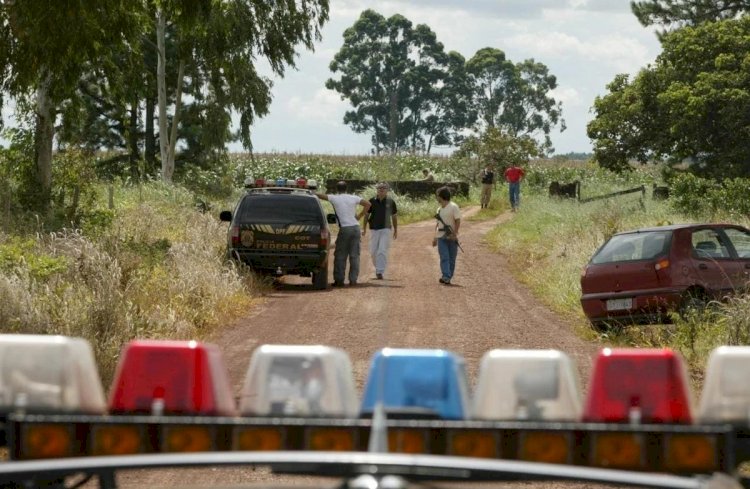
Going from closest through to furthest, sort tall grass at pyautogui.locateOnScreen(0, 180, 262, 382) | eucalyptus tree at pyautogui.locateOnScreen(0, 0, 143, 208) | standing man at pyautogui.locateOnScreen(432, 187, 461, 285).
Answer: tall grass at pyautogui.locateOnScreen(0, 180, 262, 382), eucalyptus tree at pyautogui.locateOnScreen(0, 0, 143, 208), standing man at pyautogui.locateOnScreen(432, 187, 461, 285)

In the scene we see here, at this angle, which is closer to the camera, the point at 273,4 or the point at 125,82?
the point at 125,82

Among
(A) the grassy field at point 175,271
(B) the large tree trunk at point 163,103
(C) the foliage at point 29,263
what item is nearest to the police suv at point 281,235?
(A) the grassy field at point 175,271

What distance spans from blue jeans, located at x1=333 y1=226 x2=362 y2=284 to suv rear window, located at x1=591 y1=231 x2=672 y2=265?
283 inches

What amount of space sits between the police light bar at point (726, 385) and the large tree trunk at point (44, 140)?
78.8ft

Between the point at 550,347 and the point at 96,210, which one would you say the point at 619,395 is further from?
the point at 96,210

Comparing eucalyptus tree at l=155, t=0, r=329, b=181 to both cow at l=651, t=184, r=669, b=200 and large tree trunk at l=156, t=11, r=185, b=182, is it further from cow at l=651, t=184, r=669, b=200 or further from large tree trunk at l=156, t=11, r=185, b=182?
cow at l=651, t=184, r=669, b=200

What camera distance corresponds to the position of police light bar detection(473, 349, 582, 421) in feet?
15.3

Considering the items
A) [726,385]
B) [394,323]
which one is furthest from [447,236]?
[726,385]

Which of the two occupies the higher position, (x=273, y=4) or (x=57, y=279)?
(x=273, y=4)

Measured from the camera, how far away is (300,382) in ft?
14.9

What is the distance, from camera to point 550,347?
16.0m

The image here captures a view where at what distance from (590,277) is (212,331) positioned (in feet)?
14.7

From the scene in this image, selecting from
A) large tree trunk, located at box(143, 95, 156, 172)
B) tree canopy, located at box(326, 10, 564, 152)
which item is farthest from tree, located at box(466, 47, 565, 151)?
large tree trunk, located at box(143, 95, 156, 172)

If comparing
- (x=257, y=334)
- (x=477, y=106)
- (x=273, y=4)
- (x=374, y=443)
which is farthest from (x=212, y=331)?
(x=477, y=106)
